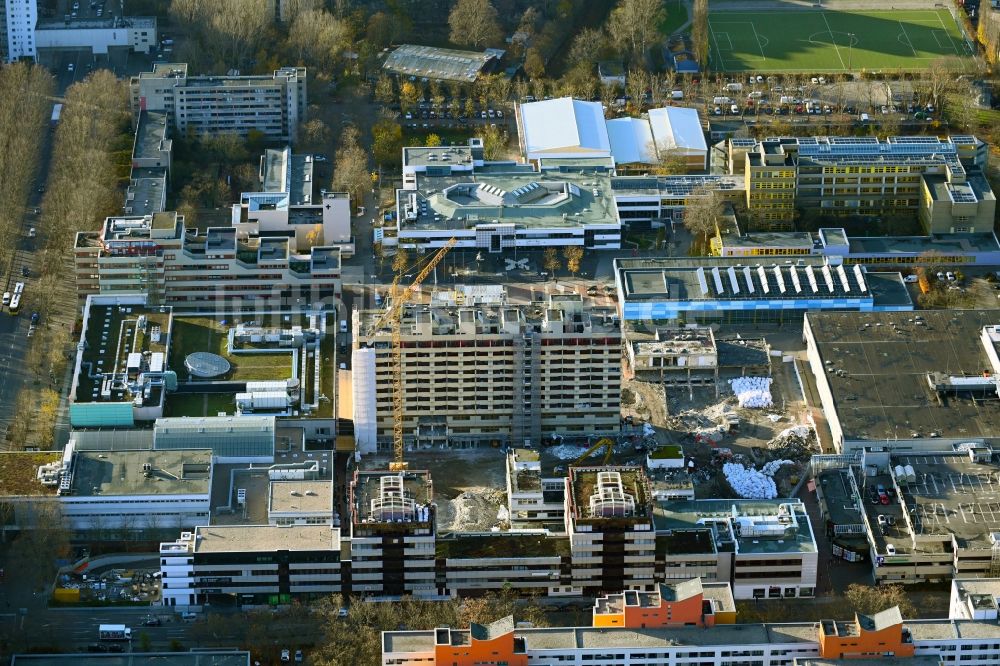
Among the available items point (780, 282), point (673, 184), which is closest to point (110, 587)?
point (780, 282)

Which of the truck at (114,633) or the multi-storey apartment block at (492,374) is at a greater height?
the multi-storey apartment block at (492,374)

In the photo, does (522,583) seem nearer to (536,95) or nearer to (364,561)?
(364,561)

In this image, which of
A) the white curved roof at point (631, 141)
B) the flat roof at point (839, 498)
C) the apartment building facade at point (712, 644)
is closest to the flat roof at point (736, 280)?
the white curved roof at point (631, 141)

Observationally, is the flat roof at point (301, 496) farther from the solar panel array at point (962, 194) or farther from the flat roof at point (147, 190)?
the solar panel array at point (962, 194)

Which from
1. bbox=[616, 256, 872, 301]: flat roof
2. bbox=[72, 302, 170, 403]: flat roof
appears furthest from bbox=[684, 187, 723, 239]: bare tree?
bbox=[72, 302, 170, 403]: flat roof

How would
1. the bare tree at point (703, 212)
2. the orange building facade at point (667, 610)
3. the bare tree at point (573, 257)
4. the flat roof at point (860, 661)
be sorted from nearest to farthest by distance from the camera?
the flat roof at point (860, 661) → the orange building facade at point (667, 610) → the bare tree at point (573, 257) → the bare tree at point (703, 212)

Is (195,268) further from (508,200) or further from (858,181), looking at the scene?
(858,181)
